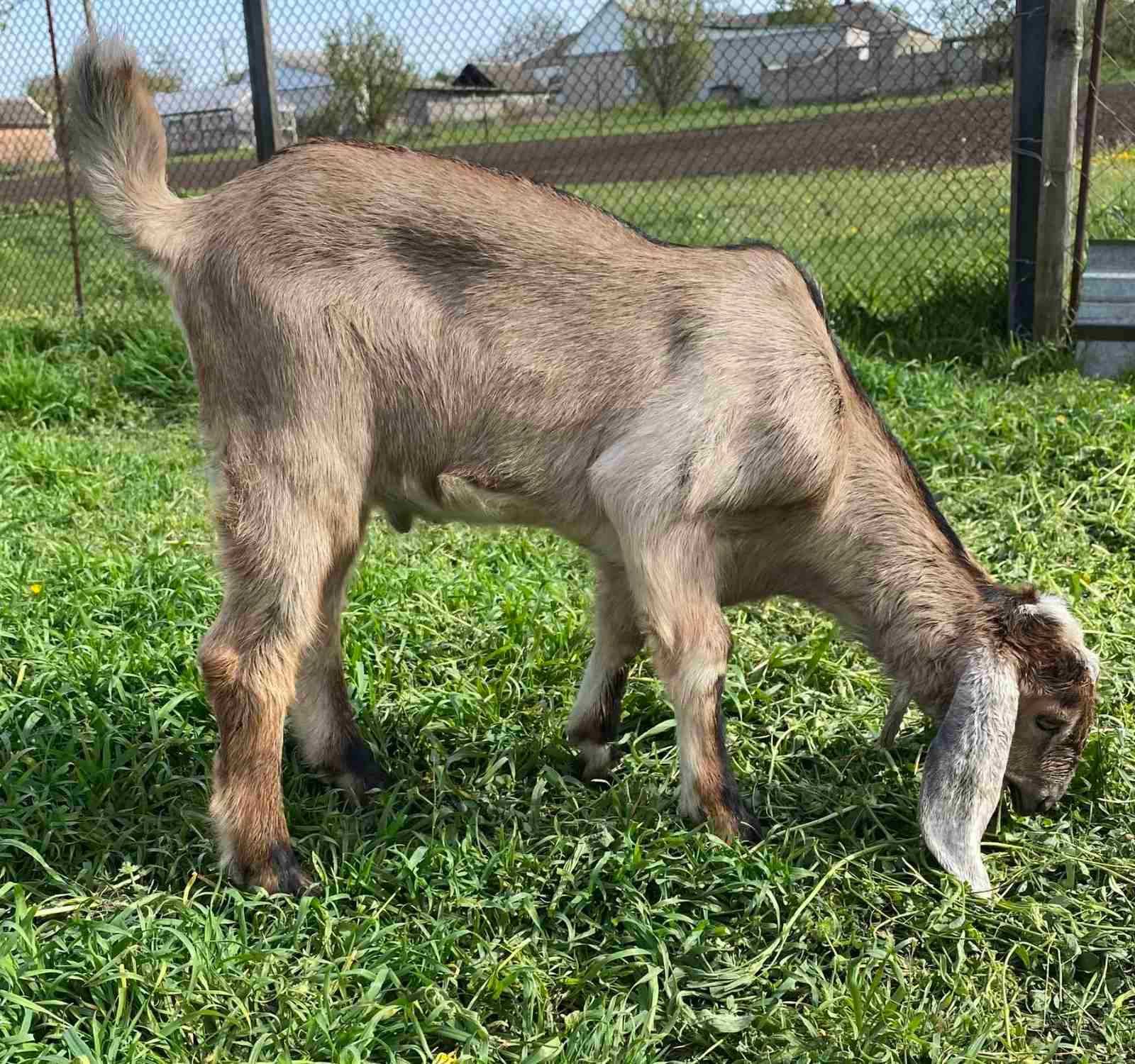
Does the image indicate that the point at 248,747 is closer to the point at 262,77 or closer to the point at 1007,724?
the point at 1007,724

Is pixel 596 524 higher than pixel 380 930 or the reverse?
higher

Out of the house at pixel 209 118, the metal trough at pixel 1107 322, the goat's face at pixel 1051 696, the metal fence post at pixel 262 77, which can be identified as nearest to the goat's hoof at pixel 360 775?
the goat's face at pixel 1051 696

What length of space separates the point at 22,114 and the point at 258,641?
922cm

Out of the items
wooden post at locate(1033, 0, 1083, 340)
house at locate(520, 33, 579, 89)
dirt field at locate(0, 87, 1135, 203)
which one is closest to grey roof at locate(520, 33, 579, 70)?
house at locate(520, 33, 579, 89)

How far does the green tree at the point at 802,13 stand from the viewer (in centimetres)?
684

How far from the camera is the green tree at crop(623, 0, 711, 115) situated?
7.47 m

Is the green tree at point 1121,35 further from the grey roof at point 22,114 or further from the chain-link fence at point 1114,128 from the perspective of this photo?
the grey roof at point 22,114

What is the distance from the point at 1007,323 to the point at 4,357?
5.72 meters

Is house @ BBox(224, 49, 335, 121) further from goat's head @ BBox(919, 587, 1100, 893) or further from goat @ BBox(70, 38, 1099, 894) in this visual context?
goat's head @ BBox(919, 587, 1100, 893)

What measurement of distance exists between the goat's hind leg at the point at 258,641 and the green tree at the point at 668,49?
5420mm

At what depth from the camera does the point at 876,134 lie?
7883 mm

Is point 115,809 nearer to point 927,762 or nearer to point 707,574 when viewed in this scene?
point 707,574

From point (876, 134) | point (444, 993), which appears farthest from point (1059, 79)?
point (444, 993)

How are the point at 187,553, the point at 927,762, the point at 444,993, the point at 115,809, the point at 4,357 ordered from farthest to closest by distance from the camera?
the point at 4,357 → the point at 187,553 → the point at 115,809 → the point at 927,762 → the point at 444,993
